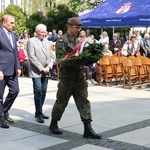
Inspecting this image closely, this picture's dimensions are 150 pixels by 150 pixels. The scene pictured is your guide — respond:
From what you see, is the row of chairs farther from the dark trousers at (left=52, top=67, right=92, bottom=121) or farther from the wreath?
the wreath

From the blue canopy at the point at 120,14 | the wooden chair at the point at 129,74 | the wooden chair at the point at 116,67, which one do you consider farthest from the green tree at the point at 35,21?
the wooden chair at the point at 129,74

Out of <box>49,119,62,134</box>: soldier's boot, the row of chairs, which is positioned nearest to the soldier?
<box>49,119,62,134</box>: soldier's boot

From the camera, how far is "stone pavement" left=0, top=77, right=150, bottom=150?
548cm

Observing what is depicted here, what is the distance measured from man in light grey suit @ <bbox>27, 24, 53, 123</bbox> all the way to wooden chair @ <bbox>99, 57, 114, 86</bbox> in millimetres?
5421

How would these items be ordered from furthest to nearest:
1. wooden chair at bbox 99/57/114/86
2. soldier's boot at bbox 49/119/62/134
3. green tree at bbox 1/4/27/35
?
green tree at bbox 1/4/27/35, wooden chair at bbox 99/57/114/86, soldier's boot at bbox 49/119/62/134

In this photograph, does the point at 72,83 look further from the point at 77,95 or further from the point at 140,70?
the point at 140,70

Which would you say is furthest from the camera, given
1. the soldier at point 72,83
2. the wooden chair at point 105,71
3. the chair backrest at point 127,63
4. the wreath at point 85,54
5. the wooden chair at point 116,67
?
the wooden chair at point 116,67

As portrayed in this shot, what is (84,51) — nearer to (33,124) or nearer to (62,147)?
(62,147)

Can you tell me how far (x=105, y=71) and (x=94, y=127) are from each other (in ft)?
19.1

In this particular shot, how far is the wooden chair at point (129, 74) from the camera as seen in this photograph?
11.6 m

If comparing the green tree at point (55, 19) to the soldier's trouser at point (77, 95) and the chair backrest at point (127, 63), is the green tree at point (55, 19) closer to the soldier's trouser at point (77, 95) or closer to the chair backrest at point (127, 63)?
the chair backrest at point (127, 63)

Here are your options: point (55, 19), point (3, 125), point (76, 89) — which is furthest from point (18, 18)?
point (76, 89)

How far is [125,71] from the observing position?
12.2 metres

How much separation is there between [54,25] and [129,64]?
20.7 m
